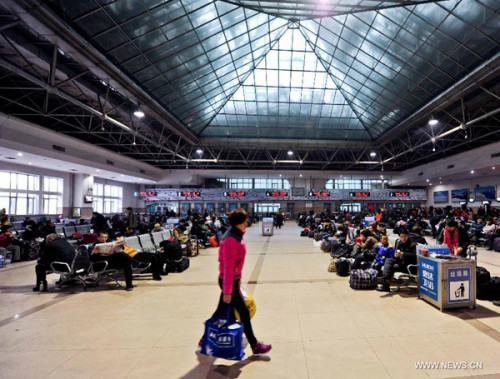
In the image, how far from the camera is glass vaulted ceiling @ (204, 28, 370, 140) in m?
18.8

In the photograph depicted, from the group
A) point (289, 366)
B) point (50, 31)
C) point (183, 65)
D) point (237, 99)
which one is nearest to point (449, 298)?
point (289, 366)

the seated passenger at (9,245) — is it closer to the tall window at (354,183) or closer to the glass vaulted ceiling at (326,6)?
the glass vaulted ceiling at (326,6)

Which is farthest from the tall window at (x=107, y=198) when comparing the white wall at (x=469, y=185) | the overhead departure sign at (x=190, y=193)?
the white wall at (x=469, y=185)

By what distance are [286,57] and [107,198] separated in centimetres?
2742

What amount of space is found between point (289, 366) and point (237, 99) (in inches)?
828

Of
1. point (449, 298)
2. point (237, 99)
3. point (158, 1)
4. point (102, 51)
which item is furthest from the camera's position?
point (237, 99)

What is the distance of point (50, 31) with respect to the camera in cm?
792

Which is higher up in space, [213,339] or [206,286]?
[213,339]

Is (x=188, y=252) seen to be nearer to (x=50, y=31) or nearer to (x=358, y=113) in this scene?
(x=50, y=31)

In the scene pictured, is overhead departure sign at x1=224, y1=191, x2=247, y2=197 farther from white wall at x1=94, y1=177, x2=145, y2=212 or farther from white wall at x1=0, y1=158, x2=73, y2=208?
white wall at x1=0, y1=158, x2=73, y2=208

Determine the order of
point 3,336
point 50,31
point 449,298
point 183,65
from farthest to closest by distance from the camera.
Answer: point 183,65 < point 50,31 < point 449,298 < point 3,336

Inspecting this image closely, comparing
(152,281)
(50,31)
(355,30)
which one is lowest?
(152,281)

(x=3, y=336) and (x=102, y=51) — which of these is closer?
(x=3, y=336)

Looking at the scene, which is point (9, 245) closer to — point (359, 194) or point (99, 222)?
point (99, 222)
